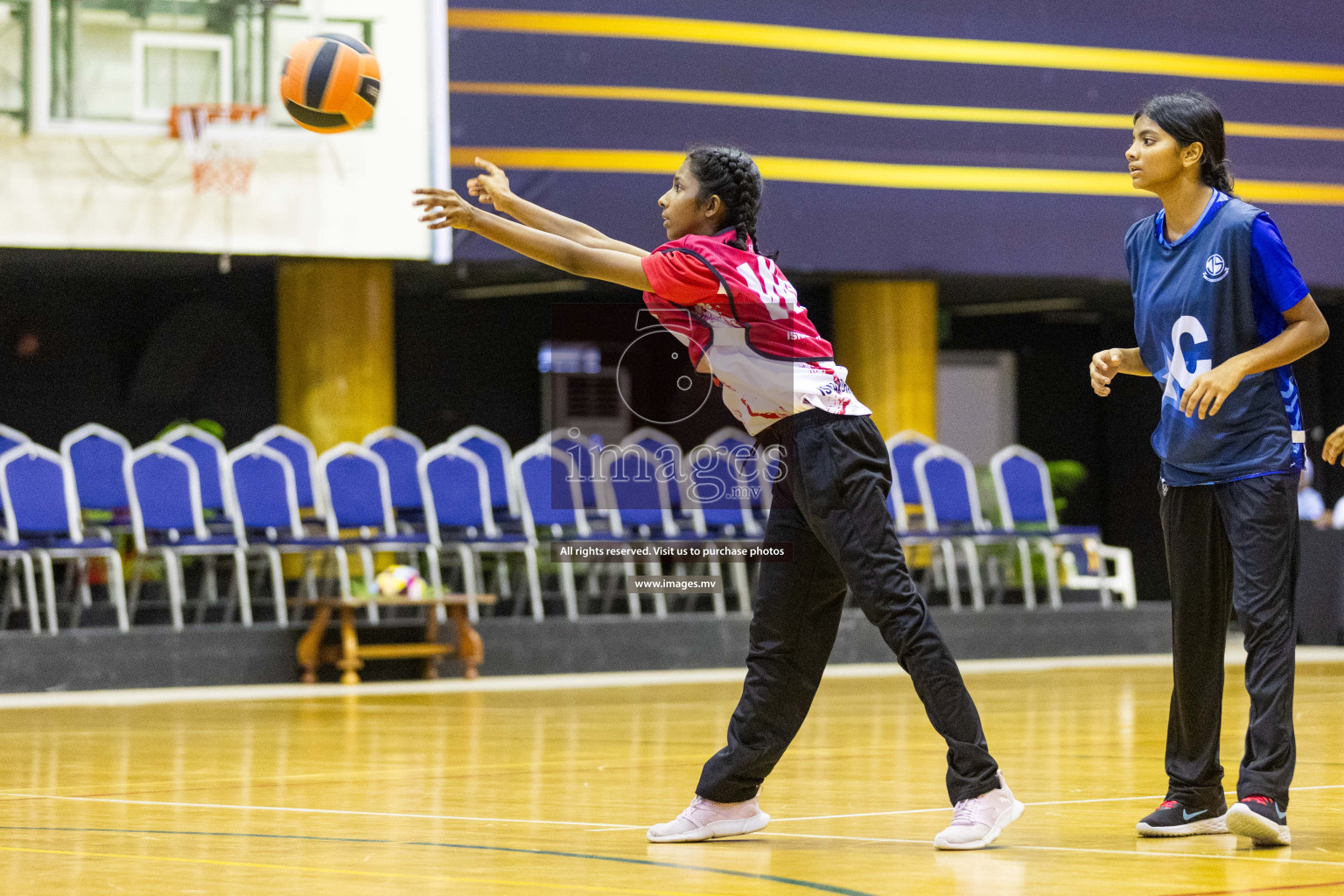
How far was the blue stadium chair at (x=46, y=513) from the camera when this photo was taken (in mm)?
9555

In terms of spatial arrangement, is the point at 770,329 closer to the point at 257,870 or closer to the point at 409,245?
the point at 257,870

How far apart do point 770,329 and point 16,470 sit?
6887 millimetres

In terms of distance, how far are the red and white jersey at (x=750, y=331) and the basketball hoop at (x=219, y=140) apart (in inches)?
300

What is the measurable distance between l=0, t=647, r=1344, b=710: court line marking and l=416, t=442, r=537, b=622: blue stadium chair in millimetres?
659

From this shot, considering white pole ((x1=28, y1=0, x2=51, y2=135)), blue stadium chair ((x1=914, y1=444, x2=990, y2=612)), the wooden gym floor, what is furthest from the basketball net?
blue stadium chair ((x1=914, y1=444, x2=990, y2=612))

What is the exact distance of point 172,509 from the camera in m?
9.95

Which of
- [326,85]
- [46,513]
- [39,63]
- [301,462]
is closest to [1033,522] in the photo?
[301,462]

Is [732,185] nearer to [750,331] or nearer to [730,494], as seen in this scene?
[750,331]

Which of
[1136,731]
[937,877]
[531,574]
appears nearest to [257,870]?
[937,877]

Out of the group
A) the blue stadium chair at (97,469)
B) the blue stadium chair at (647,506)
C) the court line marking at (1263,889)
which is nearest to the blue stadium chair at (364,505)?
the blue stadium chair at (97,469)

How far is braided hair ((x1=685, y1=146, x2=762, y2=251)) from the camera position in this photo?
3.81 m

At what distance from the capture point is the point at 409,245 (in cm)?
1136

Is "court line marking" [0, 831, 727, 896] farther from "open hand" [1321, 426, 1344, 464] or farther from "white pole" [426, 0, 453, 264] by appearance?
"white pole" [426, 0, 453, 264]

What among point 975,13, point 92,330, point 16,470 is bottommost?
point 16,470
